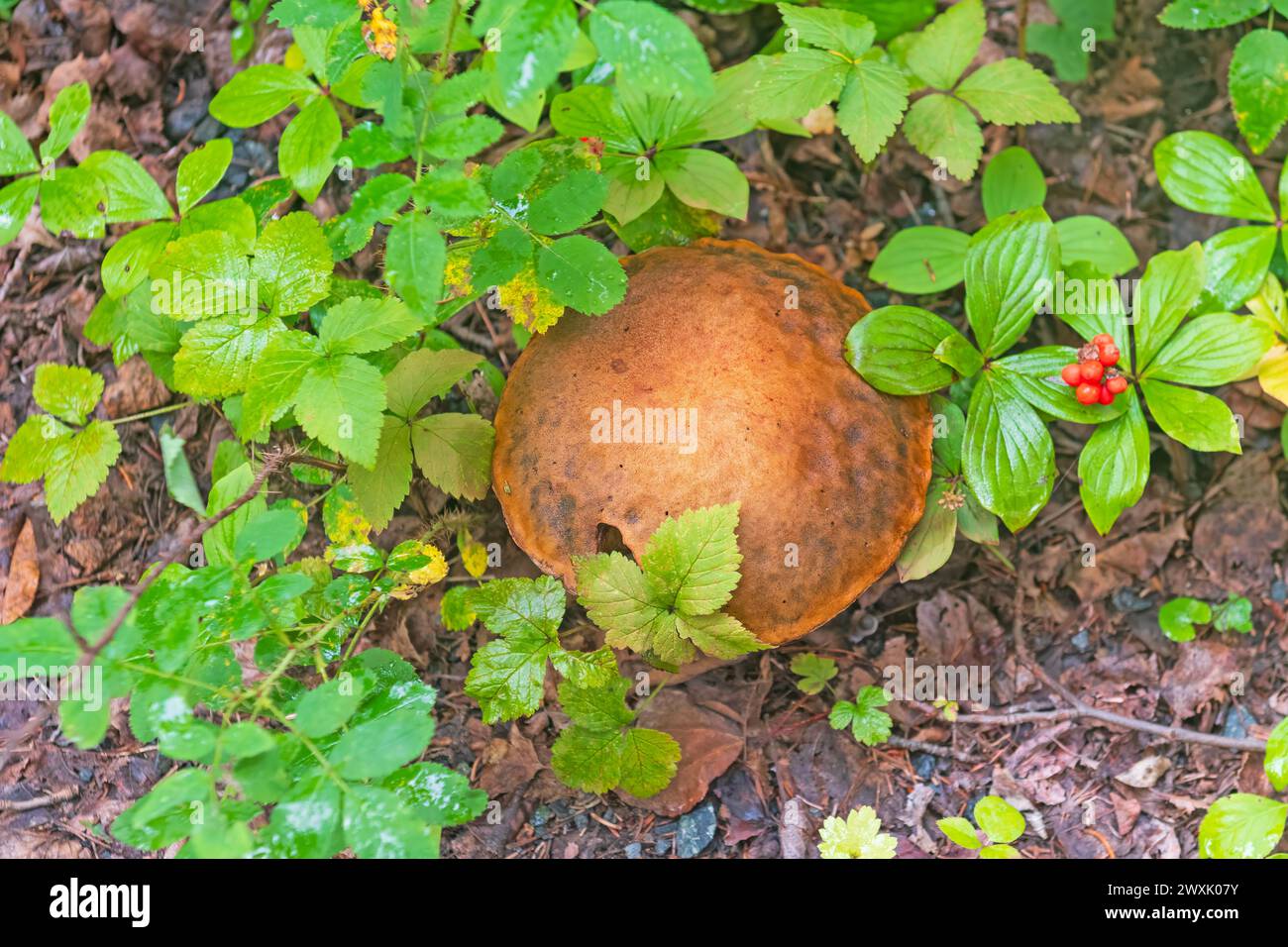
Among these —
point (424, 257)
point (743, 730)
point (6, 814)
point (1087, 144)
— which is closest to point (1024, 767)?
point (743, 730)

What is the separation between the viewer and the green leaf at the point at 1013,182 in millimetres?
3561

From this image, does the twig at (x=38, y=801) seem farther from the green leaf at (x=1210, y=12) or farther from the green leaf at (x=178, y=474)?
the green leaf at (x=1210, y=12)

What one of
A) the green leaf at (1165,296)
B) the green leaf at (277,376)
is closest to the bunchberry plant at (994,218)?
the green leaf at (1165,296)

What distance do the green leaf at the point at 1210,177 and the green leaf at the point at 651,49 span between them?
210 cm

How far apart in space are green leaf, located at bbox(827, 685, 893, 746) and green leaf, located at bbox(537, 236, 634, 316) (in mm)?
1677

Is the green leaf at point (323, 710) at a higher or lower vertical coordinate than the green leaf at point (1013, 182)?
lower

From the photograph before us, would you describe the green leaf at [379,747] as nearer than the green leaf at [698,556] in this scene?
Yes

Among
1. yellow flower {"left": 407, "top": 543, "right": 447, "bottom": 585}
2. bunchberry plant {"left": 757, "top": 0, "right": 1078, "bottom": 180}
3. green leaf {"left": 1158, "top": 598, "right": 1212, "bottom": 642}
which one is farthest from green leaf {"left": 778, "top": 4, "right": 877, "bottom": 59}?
green leaf {"left": 1158, "top": 598, "right": 1212, "bottom": 642}

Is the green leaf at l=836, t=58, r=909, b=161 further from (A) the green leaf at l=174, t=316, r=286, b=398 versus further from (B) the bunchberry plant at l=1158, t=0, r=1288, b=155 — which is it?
(A) the green leaf at l=174, t=316, r=286, b=398

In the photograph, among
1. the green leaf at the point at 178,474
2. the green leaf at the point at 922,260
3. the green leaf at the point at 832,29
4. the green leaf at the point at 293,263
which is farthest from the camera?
the green leaf at the point at 178,474

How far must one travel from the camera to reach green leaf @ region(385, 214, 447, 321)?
2355mm

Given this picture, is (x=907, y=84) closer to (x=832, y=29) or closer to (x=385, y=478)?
(x=832, y=29)

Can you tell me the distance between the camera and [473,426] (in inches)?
120

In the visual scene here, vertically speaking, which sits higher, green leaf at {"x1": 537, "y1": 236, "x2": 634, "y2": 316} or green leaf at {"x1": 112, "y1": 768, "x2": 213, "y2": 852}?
green leaf at {"x1": 537, "y1": 236, "x2": 634, "y2": 316}
